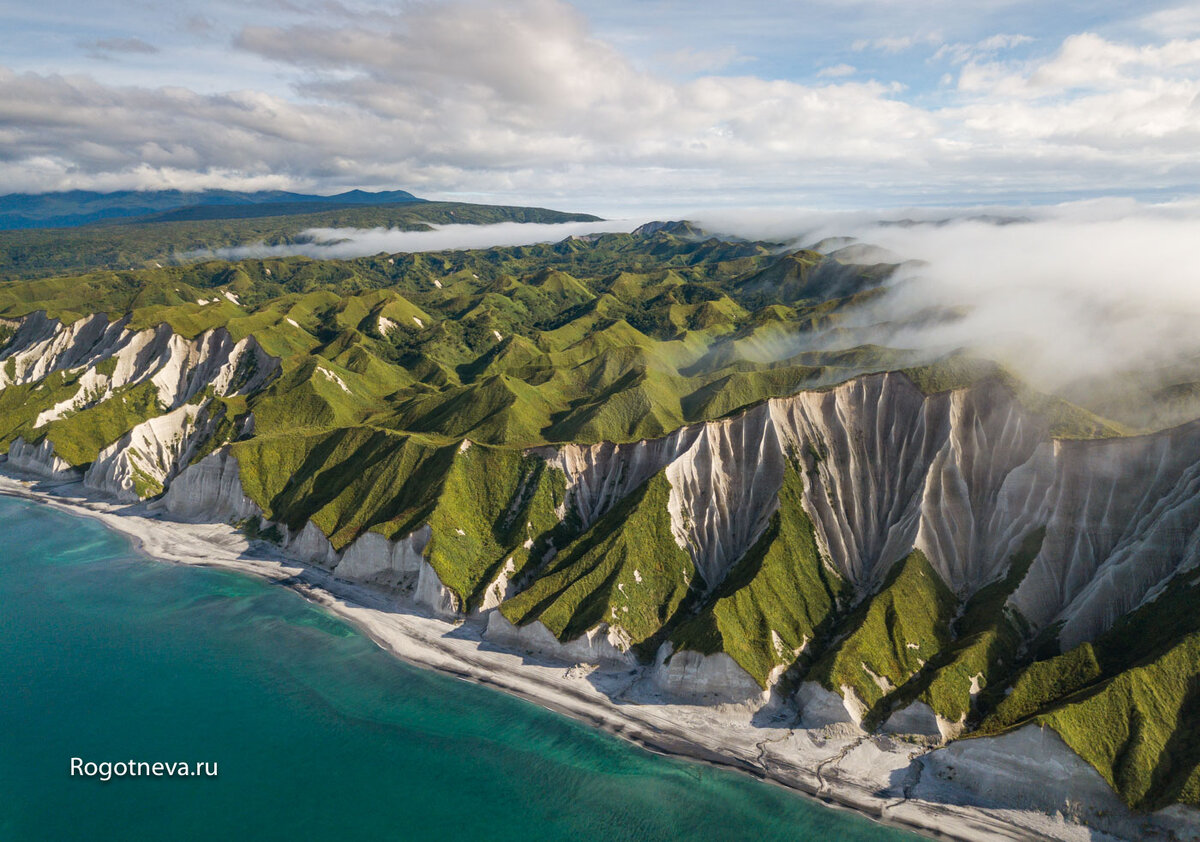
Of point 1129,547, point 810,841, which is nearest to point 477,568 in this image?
point 810,841

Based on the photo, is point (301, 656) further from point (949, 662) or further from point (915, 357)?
point (915, 357)

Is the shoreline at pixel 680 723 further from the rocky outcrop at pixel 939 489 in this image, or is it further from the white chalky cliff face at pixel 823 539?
the rocky outcrop at pixel 939 489

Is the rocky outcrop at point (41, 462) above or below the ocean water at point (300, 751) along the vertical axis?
above

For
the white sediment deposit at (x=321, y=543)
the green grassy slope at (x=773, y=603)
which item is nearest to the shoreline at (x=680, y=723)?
the white sediment deposit at (x=321, y=543)

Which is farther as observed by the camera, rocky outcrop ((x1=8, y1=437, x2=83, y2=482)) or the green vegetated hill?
rocky outcrop ((x1=8, y1=437, x2=83, y2=482))

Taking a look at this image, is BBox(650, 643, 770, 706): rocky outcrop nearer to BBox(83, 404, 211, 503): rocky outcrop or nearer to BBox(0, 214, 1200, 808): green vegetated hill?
BBox(0, 214, 1200, 808): green vegetated hill

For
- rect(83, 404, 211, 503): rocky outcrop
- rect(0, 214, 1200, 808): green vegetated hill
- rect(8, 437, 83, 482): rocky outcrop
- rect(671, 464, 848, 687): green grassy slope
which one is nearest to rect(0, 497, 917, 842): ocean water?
rect(671, 464, 848, 687): green grassy slope
